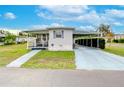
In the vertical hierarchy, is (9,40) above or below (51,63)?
above

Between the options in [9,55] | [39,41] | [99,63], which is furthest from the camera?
[39,41]

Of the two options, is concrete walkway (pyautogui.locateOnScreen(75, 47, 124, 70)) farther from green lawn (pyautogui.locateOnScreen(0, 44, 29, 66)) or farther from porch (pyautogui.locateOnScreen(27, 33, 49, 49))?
porch (pyautogui.locateOnScreen(27, 33, 49, 49))

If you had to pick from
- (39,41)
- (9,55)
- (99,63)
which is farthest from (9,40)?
(99,63)

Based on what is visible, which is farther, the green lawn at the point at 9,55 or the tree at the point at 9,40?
the tree at the point at 9,40

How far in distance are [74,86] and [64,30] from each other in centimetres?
1934

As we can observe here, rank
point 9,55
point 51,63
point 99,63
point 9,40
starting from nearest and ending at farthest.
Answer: point 51,63
point 99,63
point 9,55
point 9,40

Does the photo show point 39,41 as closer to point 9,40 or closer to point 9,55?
point 9,55

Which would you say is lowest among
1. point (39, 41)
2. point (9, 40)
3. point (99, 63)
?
point (99, 63)

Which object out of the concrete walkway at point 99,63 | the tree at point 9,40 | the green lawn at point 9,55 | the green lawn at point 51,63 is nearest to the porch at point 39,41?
the green lawn at point 9,55

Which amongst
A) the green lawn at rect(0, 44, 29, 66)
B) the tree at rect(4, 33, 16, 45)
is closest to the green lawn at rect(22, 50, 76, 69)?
the green lawn at rect(0, 44, 29, 66)

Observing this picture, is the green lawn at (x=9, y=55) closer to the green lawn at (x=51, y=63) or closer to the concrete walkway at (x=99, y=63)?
the green lawn at (x=51, y=63)
